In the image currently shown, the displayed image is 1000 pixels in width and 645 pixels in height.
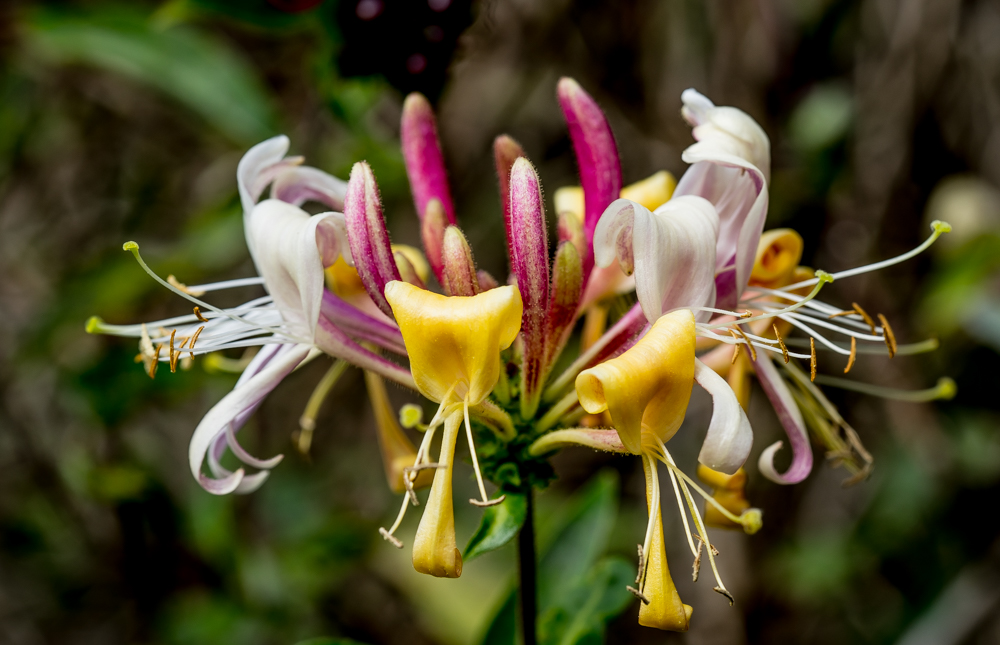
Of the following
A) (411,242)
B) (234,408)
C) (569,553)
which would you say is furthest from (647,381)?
(411,242)

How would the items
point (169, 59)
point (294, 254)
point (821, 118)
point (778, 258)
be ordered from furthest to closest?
point (821, 118) → point (169, 59) → point (778, 258) → point (294, 254)

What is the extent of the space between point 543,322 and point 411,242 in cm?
169

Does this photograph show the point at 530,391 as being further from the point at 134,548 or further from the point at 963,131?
the point at 963,131

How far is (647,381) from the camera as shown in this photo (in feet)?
1.78

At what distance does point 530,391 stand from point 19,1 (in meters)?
1.91

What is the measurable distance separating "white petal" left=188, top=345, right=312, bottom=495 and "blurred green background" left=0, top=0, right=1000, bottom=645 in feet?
2.13

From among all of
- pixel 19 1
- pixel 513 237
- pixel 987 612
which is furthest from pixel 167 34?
pixel 987 612

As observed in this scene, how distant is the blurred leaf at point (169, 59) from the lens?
1403 millimetres

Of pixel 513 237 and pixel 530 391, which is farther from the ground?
→ pixel 513 237

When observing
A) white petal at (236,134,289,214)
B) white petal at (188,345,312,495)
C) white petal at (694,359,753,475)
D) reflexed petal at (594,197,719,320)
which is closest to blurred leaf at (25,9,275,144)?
white petal at (236,134,289,214)

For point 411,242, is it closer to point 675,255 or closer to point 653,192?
point 653,192

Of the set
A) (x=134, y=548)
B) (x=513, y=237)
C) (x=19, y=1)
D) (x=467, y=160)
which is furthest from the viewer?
(x=467, y=160)

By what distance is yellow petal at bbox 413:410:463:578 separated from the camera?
54 centimetres

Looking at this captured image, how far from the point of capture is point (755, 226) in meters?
0.66
